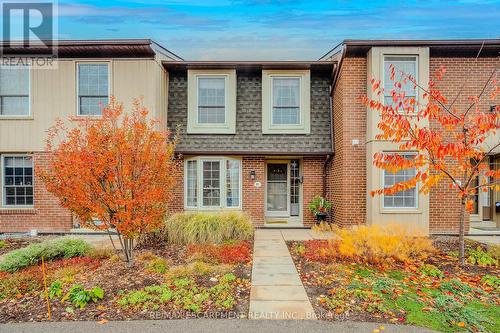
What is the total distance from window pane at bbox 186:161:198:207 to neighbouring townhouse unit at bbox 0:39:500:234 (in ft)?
0.12

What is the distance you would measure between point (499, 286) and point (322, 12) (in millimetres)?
13465

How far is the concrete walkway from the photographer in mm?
4541

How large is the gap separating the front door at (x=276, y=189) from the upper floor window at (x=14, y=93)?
9.04 meters

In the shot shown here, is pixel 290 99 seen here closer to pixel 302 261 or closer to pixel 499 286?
pixel 302 261

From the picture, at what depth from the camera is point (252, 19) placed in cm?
1589

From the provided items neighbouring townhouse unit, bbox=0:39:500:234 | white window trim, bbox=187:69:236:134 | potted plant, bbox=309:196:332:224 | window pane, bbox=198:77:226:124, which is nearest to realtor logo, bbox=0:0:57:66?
neighbouring townhouse unit, bbox=0:39:500:234

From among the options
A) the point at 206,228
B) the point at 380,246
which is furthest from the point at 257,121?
the point at 380,246

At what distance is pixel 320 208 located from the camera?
11102 mm

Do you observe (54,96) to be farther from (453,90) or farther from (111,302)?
(453,90)

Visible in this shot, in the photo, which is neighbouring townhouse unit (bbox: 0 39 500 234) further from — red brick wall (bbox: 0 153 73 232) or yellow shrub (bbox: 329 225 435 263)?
yellow shrub (bbox: 329 225 435 263)

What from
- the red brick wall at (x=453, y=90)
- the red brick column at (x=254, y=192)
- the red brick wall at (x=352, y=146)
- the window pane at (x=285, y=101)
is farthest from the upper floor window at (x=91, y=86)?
the red brick wall at (x=453, y=90)

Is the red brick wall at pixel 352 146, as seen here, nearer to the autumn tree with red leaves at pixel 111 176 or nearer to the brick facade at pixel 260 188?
the brick facade at pixel 260 188

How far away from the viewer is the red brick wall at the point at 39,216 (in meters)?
10.8

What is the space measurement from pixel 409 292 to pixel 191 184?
8.18 meters
